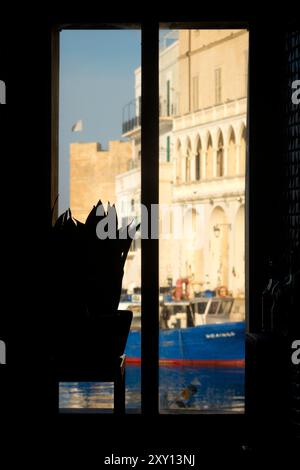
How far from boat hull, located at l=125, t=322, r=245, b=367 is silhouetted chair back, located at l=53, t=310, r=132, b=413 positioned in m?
0.93

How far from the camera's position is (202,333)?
234 inches

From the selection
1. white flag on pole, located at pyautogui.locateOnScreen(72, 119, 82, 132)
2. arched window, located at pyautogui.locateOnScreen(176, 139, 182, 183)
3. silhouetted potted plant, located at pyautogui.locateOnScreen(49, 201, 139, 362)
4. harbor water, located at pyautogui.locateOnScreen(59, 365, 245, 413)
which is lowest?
harbor water, located at pyautogui.locateOnScreen(59, 365, 245, 413)

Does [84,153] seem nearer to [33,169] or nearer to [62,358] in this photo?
[33,169]

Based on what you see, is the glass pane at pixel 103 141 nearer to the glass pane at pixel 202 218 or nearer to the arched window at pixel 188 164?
the glass pane at pixel 202 218

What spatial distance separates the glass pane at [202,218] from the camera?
18.7ft

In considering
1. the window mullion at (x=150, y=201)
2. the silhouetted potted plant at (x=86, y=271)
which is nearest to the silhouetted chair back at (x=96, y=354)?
the silhouetted potted plant at (x=86, y=271)

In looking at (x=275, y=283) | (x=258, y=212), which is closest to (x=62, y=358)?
(x=275, y=283)

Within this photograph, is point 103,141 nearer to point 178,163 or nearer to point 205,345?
point 178,163

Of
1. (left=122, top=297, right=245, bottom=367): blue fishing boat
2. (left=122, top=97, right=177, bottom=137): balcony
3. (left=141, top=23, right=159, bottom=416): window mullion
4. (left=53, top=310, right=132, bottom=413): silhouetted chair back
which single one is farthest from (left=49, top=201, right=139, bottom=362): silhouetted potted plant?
(left=122, top=97, right=177, bottom=137): balcony

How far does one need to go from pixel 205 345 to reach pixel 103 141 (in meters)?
1.41

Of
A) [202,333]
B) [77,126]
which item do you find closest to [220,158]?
[77,126]

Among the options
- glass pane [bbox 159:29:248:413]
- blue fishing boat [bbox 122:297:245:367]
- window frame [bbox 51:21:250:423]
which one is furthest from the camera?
blue fishing boat [bbox 122:297:245:367]

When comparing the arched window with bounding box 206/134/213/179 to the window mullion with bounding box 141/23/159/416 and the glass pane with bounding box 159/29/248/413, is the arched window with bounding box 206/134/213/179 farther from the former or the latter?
the window mullion with bounding box 141/23/159/416

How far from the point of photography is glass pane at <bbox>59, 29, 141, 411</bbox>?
5.57 metres
